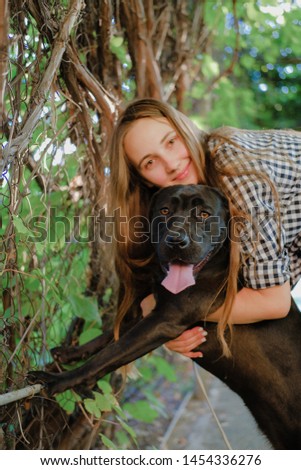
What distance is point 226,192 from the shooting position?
246 cm

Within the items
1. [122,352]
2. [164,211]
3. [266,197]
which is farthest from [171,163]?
[122,352]

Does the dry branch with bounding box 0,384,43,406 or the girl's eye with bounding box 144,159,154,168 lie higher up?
the girl's eye with bounding box 144,159,154,168

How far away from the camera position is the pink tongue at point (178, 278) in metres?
2.37

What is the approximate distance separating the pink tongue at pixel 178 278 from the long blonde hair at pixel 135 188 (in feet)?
0.77

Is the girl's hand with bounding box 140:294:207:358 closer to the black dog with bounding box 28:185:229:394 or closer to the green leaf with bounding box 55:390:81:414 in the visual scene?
the black dog with bounding box 28:185:229:394

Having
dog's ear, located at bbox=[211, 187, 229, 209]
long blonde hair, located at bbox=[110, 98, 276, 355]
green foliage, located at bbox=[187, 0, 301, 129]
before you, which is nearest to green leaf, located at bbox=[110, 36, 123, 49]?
long blonde hair, located at bbox=[110, 98, 276, 355]

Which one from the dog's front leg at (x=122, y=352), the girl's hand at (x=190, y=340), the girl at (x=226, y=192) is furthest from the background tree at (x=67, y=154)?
the girl's hand at (x=190, y=340)

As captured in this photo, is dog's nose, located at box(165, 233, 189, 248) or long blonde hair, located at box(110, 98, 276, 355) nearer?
dog's nose, located at box(165, 233, 189, 248)

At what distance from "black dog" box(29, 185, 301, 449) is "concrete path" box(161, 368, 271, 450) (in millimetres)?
1502

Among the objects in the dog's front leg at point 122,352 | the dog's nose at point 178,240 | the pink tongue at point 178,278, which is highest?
the dog's nose at point 178,240

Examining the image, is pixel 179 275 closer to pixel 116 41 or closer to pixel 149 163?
pixel 149 163

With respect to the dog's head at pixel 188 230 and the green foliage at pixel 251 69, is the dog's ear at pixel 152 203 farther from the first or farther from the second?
the green foliage at pixel 251 69

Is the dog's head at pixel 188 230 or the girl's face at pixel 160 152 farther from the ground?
the girl's face at pixel 160 152

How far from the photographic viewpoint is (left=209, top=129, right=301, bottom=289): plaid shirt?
2.25 metres
